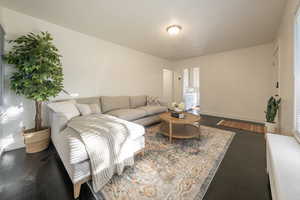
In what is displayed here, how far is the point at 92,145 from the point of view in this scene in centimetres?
122

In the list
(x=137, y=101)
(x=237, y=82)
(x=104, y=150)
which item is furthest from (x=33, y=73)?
(x=237, y=82)

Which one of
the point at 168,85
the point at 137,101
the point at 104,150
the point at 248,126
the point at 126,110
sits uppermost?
the point at 168,85

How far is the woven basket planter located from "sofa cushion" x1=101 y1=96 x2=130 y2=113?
1217 millimetres

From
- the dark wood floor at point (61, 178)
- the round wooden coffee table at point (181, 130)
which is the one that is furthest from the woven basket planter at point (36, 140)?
the round wooden coffee table at point (181, 130)

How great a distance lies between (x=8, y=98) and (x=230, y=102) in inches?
239

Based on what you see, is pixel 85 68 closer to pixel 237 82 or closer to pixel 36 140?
pixel 36 140

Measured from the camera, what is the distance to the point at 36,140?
6.28 feet

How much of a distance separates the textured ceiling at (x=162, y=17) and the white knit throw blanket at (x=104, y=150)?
2076 mm

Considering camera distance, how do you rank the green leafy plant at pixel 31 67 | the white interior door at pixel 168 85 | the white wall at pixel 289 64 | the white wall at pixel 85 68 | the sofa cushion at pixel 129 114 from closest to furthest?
the white wall at pixel 289 64
the green leafy plant at pixel 31 67
the white wall at pixel 85 68
the sofa cushion at pixel 129 114
the white interior door at pixel 168 85

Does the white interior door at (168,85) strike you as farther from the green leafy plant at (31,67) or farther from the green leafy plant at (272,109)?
the green leafy plant at (31,67)

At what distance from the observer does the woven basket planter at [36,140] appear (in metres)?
1.86

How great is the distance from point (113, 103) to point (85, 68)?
1168mm

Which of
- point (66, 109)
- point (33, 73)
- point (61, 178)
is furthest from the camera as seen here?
point (66, 109)

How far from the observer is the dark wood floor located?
1166mm
